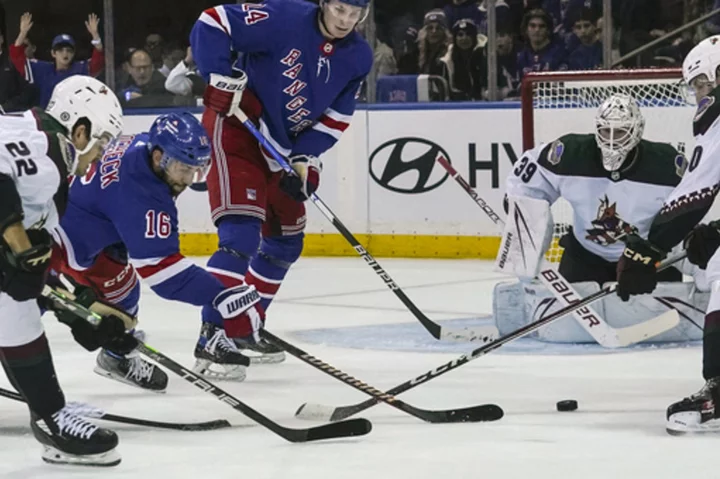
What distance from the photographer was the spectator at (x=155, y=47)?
8383 millimetres

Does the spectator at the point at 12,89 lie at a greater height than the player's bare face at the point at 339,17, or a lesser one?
lesser

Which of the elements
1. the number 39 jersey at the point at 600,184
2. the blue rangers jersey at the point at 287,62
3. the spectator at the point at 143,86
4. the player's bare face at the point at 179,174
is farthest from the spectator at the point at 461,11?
the player's bare face at the point at 179,174

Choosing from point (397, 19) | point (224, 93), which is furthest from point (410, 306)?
point (397, 19)

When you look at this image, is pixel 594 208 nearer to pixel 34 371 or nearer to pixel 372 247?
pixel 34 371

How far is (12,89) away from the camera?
8320 mm

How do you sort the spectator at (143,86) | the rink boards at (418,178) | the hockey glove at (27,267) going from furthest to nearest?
1. the spectator at (143,86)
2. the rink boards at (418,178)
3. the hockey glove at (27,267)

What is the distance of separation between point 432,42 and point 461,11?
0.73 feet

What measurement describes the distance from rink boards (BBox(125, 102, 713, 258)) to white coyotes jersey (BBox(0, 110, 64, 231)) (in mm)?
4442

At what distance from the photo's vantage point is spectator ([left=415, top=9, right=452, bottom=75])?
7410mm

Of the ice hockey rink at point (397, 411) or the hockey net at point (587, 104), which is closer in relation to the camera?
the ice hockey rink at point (397, 411)

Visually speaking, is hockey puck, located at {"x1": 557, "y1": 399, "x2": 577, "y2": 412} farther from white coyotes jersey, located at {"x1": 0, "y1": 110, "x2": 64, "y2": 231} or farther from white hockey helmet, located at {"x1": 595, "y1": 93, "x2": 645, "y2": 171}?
white coyotes jersey, located at {"x1": 0, "y1": 110, "x2": 64, "y2": 231}

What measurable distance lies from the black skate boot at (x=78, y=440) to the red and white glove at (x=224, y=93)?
1.46m

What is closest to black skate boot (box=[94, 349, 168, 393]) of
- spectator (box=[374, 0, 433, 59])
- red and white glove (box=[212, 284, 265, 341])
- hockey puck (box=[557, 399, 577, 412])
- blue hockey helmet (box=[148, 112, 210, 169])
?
red and white glove (box=[212, 284, 265, 341])

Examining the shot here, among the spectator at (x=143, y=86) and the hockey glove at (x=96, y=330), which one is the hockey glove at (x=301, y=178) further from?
the spectator at (x=143, y=86)
